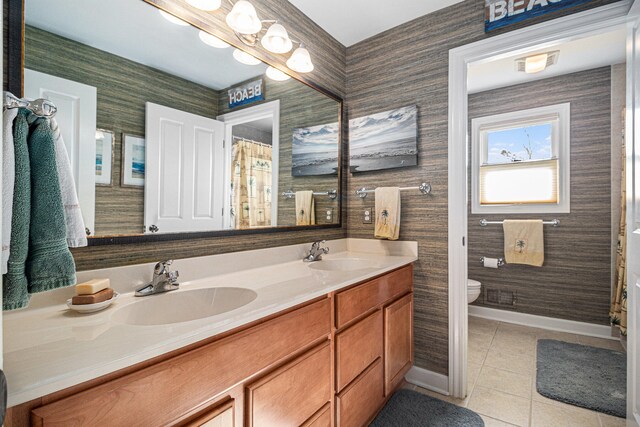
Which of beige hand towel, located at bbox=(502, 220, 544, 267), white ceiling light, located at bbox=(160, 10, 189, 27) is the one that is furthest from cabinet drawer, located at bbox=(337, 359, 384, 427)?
beige hand towel, located at bbox=(502, 220, 544, 267)

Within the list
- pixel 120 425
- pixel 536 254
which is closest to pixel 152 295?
pixel 120 425

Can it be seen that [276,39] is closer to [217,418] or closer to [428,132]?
[428,132]

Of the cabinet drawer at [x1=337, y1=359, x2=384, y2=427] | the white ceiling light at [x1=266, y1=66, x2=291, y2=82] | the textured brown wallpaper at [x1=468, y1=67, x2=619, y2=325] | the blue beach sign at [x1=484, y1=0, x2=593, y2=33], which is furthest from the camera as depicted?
the textured brown wallpaper at [x1=468, y1=67, x2=619, y2=325]

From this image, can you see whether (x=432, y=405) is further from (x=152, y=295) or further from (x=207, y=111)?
(x=207, y=111)

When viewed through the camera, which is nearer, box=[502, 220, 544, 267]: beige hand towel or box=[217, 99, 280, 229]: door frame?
box=[217, 99, 280, 229]: door frame

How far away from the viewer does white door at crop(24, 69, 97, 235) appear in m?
0.96

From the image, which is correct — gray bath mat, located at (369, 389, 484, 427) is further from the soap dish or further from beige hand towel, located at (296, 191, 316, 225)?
the soap dish

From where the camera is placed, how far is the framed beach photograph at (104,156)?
1074 millimetres

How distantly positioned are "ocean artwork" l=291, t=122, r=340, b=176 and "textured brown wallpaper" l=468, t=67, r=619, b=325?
6.75ft

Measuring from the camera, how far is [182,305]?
1149mm

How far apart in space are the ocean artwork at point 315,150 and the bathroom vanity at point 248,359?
623 millimetres

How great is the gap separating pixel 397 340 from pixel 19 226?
1684 mm

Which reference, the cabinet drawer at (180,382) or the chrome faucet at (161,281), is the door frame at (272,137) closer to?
the chrome faucet at (161,281)

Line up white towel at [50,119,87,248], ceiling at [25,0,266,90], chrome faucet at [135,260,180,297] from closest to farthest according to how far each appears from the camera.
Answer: white towel at [50,119,87,248]
ceiling at [25,0,266,90]
chrome faucet at [135,260,180,297]
